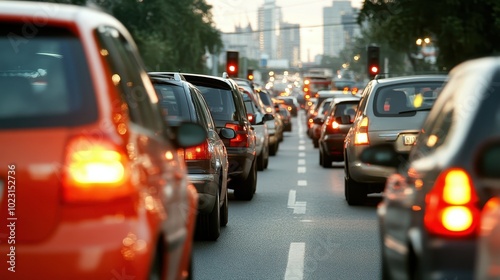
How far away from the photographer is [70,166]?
531cm

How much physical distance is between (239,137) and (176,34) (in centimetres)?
6176

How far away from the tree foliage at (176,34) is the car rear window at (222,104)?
51666mm

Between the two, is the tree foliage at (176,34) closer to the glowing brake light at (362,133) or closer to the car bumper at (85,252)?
the glowing brake light at (362,133)

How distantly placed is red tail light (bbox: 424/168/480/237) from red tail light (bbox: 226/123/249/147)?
1247cm

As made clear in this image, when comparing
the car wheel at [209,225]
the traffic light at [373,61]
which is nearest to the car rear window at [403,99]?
the car wheel at [209,225]

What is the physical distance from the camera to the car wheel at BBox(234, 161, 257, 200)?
18.7 m

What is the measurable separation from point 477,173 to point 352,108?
25708 mm

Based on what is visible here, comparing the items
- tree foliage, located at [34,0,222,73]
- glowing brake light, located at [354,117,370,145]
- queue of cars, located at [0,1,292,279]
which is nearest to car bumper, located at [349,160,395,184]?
glowing brake light, located at [354,117,370,145]

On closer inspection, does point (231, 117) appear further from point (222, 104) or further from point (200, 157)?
point (200, 157)

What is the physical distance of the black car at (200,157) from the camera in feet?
41.9

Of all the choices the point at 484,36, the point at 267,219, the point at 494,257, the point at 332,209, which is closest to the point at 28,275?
the point at 494,257

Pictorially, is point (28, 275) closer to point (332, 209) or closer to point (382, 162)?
point (382, 162)

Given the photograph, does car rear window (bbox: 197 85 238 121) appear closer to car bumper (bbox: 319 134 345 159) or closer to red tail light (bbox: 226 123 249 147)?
red tail light (bbox: 226 123 249 147)

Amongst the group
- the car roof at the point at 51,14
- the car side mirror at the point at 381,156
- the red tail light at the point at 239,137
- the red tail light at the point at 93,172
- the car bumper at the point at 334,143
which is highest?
the car roof at the point at 51,14
